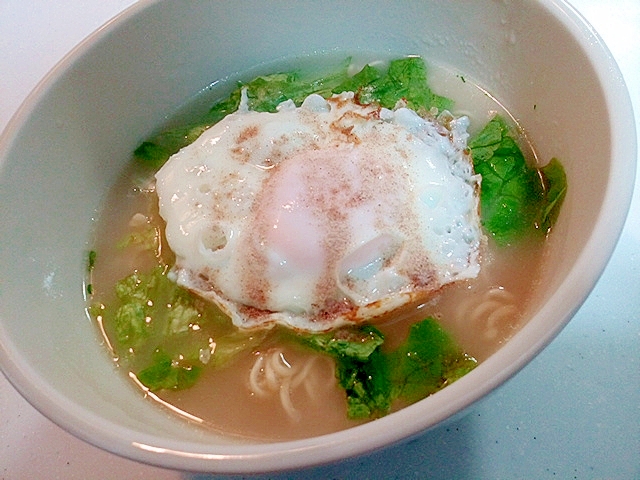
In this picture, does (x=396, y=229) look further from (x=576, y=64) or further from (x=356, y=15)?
(x=356, y=15)

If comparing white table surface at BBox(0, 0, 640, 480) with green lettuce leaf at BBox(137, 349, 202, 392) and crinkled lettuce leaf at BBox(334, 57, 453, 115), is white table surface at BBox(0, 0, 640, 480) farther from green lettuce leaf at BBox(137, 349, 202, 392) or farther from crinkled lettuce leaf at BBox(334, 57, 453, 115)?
crinkled lettuce leaf at BBox(334, 57, 453, 115)

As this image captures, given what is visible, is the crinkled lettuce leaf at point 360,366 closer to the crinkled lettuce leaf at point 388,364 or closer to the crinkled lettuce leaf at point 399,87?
the crinkled lettuce leaf at point 388,364

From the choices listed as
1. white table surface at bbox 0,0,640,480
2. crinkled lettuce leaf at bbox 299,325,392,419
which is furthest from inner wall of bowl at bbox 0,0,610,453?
crinkled lettuce leaf at bbox 299,325,392,419

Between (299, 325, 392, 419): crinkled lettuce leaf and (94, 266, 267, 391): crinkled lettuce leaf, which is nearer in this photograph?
(299, 325, 392, 419): crinkled lettuce leaf

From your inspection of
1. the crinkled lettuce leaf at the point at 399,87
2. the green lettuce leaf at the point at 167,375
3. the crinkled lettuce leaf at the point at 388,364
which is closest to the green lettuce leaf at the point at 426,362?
the crinkled lettuce leaf at the point at 388,364

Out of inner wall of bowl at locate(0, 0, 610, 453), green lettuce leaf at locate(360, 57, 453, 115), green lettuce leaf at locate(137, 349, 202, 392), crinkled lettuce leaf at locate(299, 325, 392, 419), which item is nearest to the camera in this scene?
inner wall of bowl at locate(0, 0, 610, 453)

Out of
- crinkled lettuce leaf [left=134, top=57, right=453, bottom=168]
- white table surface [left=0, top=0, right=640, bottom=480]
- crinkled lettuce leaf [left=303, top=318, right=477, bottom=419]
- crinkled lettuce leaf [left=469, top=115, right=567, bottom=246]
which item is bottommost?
white table surface [left=0, top=0, right=640, bottom=480]
